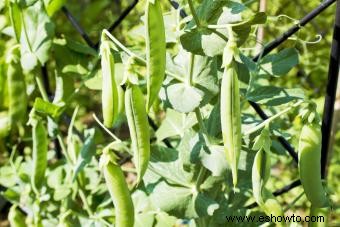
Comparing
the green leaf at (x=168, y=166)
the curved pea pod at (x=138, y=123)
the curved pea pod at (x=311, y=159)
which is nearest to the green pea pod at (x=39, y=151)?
the green leaf at (x=168, y=166)

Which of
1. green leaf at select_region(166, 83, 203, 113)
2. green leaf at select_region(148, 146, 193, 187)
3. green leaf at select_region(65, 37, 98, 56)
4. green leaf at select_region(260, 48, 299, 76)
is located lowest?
green leaf at select_region(148, 146, 193, 187)

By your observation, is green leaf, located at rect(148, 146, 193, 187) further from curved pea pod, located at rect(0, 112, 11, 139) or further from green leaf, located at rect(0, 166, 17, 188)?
green leaf, located at rect(0, 166, 17, 188)

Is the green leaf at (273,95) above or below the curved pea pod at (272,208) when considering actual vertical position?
above

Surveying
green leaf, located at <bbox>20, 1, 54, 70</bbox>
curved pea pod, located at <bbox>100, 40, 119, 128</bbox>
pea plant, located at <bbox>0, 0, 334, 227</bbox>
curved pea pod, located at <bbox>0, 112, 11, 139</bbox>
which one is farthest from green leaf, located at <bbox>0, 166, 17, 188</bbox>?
curved pea pod, located at <bbox>100, 40, 119, 128</bbox>

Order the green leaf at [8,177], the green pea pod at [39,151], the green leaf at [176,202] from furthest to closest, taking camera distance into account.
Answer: the green leaf at [8,177], the green pea pod at [39,151], the green leaf at [176,202]

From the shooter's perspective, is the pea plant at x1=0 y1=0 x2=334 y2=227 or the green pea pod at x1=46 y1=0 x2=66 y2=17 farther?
the green pea pod at x1=46 y1=0 x2=66 y2=17

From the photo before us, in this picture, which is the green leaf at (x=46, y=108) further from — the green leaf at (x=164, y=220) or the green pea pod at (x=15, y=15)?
the green leaf at (x=164, y=220)

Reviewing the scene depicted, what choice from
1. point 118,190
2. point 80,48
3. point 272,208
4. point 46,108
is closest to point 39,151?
point 46,108

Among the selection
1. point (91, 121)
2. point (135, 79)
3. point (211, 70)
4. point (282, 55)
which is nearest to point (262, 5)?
point (282, 55)

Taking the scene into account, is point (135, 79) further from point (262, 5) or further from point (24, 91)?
point (262, 5)
